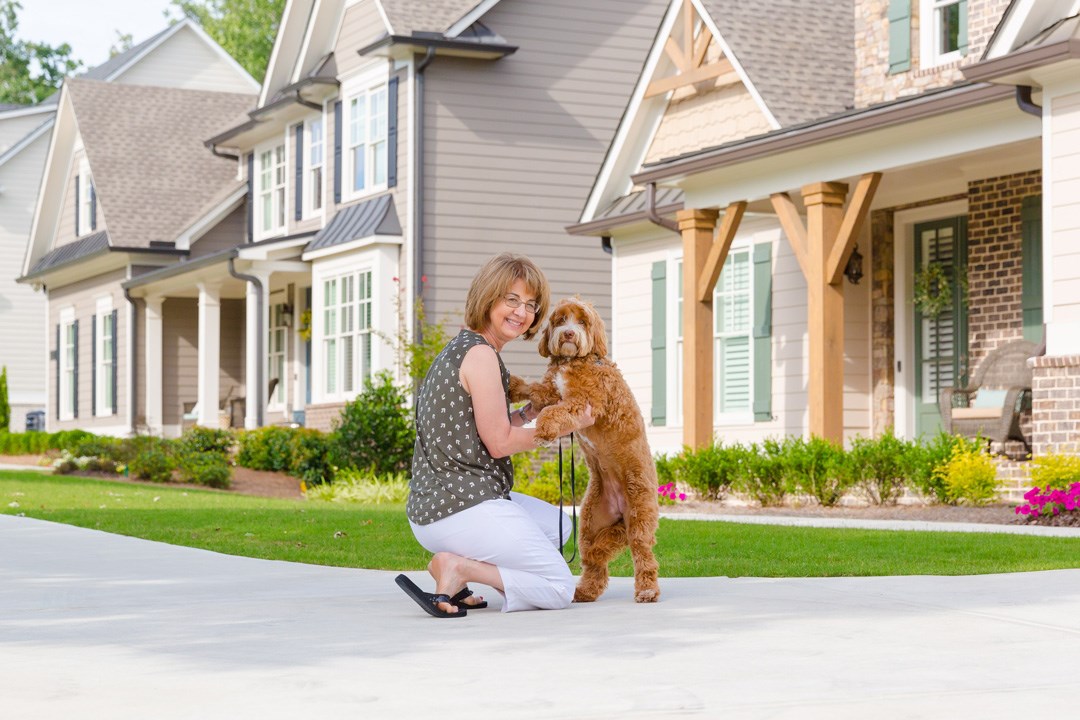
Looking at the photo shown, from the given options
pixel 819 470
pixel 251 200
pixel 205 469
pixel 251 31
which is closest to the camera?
pixel 819 470

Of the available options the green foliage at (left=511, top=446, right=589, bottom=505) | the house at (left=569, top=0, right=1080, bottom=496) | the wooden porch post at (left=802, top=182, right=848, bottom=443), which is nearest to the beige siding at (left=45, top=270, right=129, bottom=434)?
the house at (left=569, top=0, right=1080, bottom=496)

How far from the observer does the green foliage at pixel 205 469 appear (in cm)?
1867

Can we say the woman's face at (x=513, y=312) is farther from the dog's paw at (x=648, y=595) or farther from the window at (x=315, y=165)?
the window at (x=315, y=165)

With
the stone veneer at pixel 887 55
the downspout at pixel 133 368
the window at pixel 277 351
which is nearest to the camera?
the stone veneer at pixel 887 55

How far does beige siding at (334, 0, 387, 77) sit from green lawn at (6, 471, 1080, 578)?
33.8 ft

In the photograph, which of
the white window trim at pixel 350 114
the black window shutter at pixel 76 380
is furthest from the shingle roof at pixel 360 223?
the black window shutter at pixel 76 380

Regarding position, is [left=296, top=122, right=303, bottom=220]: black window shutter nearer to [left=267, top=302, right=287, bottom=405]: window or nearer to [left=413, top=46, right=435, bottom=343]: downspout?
[left=267, top=302, right=287, bottom=405]: window

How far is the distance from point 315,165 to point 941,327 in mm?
12287

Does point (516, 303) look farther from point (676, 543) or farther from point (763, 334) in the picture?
point (763, 334)

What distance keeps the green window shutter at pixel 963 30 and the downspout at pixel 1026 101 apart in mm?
3595

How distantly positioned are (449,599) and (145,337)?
2442 centimetres

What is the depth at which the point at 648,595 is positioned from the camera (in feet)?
20.4

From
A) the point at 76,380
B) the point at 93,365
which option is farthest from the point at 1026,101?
the point at 76,380

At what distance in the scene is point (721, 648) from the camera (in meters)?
5.00
